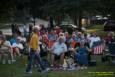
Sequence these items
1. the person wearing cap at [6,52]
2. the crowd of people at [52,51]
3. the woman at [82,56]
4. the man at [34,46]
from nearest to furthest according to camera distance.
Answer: the man at [34,46] → the crowd of people at [52,51] → the woman at [82,56] → the person wearing cap at [6,52]

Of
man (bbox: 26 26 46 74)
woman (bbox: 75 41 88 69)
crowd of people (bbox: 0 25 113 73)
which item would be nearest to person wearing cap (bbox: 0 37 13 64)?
crowd of people (bbox: 0 25 113 73)

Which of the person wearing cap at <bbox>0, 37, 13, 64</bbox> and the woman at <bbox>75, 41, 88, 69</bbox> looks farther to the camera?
the person wearing cap at <bbox>0, 37, 13, 64</bbox>

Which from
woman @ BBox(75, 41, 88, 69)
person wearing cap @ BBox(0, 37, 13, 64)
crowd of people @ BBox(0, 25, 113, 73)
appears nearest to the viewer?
crowd of people @ BBox(0, 25, 113, 73)

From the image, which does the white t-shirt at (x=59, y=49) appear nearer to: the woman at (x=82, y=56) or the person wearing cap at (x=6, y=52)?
the woman at (x=82, y=56)

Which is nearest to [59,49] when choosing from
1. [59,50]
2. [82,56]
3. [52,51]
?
[59,50]

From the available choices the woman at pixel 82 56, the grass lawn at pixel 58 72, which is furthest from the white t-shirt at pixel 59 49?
the grass lawn at pixel 58 72

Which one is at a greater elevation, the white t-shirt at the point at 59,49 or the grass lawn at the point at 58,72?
the white t-shirt at the point at 59,49

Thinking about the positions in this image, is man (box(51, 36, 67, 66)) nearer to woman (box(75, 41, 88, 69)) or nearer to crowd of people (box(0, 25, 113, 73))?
crowd of people (box(0, 25, 113, 73))

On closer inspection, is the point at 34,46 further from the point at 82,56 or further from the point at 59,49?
the point at 82,56

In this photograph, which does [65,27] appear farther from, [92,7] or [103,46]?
[103,46]

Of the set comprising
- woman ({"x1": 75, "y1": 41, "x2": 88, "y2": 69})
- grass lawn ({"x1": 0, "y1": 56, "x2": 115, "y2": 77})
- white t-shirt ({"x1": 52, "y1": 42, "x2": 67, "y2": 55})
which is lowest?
grass lawn ({"x1": 0, "y1": 56, "x2": 115, "y2": 77})

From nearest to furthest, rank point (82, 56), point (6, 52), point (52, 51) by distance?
point (82, 56)
point (52, 51)
point (6, 52)

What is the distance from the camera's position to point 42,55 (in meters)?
18.8

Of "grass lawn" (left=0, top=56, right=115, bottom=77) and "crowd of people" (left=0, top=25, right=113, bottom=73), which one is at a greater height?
"crowd of people" (left=0, top=25, right=113, bottom=73)
